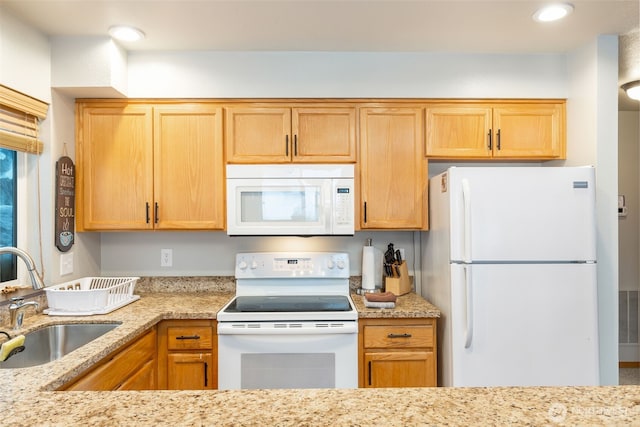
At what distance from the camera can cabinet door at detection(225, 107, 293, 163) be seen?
2.47 m

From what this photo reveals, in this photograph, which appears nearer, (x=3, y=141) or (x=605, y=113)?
(x=3, y=141)

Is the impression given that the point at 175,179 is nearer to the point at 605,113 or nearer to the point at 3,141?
the point at 3,141

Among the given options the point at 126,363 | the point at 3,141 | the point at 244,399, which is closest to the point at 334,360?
the point at 126,363

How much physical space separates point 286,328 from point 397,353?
619mm

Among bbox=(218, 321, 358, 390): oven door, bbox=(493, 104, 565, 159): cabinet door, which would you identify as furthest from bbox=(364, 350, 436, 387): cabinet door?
bbox=(493, 104, 565, 159): cabinet door

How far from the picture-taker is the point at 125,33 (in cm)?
221

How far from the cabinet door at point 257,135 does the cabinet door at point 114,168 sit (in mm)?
506

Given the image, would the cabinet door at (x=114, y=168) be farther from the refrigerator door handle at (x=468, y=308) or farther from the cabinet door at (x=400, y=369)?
the refrigerator door handle at (x=468, y=308)

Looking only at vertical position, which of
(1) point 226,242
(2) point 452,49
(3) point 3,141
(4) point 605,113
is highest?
(2) point 452,49

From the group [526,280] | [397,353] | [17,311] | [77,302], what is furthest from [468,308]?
[17,311]

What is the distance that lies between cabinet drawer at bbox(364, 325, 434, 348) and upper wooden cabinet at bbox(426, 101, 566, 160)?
106 cm

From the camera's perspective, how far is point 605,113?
2.27 m

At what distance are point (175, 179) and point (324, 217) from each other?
0.94 meters

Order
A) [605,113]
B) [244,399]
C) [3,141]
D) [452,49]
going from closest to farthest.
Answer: [244,399], [3,141], [605,113], [452,49]
